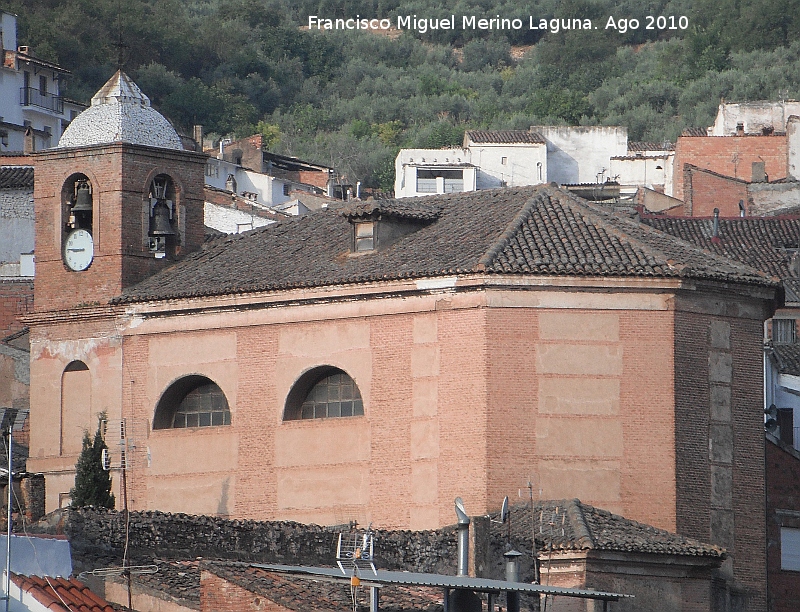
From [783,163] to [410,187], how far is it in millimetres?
13548

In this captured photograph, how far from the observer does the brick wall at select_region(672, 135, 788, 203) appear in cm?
6762

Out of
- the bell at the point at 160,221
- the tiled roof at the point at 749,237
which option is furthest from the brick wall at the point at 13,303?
the tiled roof at the point at 749,237

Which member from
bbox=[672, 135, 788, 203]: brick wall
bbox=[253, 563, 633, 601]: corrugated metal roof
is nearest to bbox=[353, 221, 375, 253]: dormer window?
bbox=[253, 563, 633, 601]: corrugated metal roof

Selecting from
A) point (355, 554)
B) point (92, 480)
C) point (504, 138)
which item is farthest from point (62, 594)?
point (504, 138)

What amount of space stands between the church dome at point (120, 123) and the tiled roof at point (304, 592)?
13.8 metres

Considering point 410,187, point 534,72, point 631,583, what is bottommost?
point 631,583

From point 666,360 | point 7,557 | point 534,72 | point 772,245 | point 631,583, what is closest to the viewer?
point 7,557

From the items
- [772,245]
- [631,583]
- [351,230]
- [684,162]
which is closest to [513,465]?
[631,583]

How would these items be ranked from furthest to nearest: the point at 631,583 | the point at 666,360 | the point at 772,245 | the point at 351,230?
the point at 772,245, the point at 351,230, the point at 666,360, the point at 631,583

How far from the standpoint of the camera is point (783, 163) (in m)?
68.1

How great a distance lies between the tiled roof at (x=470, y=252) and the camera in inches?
1254

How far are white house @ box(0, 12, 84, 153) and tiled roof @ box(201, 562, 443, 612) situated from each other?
146ft

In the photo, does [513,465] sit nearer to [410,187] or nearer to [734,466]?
[734,466]

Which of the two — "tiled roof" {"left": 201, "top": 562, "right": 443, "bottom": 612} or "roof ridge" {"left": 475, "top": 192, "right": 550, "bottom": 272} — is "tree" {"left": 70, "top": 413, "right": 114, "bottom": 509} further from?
"tiled roof" {"left": 201, "top": 562, "right": 443, "bottom": 612}
